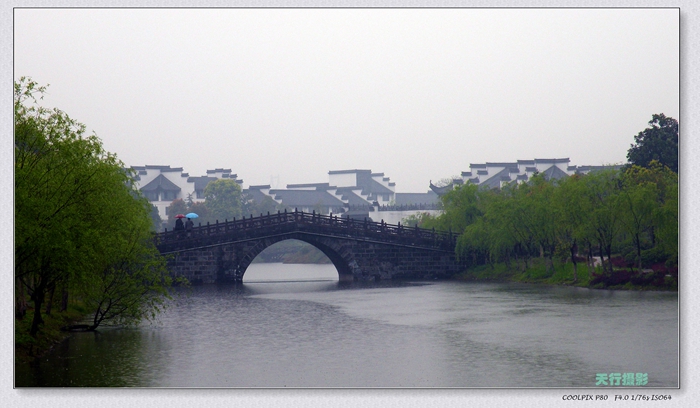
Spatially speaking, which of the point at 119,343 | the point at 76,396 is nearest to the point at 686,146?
the point at 76,396

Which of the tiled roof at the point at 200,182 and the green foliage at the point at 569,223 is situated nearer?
the green foliage at the point at 569,223

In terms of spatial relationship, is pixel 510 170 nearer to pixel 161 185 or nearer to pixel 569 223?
pixel 161 185

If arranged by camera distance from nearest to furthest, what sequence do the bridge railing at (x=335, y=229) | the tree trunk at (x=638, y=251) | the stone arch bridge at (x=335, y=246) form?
the tree trunk at (x=638, y=251) < the stone arch bridge at (x=335, y=246) < the bridge railing at (x=335, y=229)

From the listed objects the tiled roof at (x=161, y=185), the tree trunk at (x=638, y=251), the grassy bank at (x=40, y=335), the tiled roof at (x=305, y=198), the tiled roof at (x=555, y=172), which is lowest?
the grassy bank at (x=40, y=335)

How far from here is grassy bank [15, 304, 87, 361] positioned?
13.2 meters

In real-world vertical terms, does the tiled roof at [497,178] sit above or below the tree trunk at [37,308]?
above

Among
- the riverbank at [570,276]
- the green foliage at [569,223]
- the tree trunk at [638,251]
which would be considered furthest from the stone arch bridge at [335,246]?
the tree trunk at [638,251]

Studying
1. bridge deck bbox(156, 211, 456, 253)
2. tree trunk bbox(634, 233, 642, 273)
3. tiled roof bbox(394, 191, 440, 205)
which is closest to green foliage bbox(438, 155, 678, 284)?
tree trunk bbox(634, 233, 642, 273)

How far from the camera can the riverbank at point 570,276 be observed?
853 inches

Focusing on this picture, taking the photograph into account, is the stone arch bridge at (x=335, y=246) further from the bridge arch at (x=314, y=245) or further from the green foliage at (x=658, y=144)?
the green foliage at (x=658, y=144)

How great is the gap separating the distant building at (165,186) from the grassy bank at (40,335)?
36.6m

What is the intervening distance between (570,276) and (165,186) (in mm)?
34643

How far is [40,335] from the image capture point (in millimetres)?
14258
